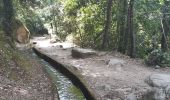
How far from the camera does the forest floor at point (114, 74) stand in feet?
37.5

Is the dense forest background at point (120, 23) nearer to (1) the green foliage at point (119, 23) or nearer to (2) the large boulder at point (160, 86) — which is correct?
(1) the green foliage at point (119, 23)

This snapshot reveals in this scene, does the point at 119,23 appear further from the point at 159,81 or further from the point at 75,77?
the point at 159,81

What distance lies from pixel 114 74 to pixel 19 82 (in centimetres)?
455

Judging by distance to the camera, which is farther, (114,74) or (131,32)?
(131,32)

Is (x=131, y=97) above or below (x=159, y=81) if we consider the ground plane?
below

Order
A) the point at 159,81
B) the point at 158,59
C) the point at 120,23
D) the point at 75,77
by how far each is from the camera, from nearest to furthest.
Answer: the point at 159,81
the point at 75,77
the point at 158,59
the point at 120,23

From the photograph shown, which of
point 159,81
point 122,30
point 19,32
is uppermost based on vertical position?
point 19,32

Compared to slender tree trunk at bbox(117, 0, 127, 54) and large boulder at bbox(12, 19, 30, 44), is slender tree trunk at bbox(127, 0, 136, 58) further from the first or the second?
large boulder at bbox(12, 19, 30, 44)

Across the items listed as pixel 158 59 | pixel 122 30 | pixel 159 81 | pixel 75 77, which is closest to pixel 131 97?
pixel 159 81

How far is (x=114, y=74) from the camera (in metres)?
14.2

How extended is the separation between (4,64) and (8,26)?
14.4 metres

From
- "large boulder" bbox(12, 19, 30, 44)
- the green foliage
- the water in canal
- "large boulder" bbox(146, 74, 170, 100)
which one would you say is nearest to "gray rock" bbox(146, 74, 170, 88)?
"large boulder" bbox(146, 74, 170, 100)

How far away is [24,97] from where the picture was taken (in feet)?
32.9

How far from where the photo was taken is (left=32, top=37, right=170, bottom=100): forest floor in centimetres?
1143
